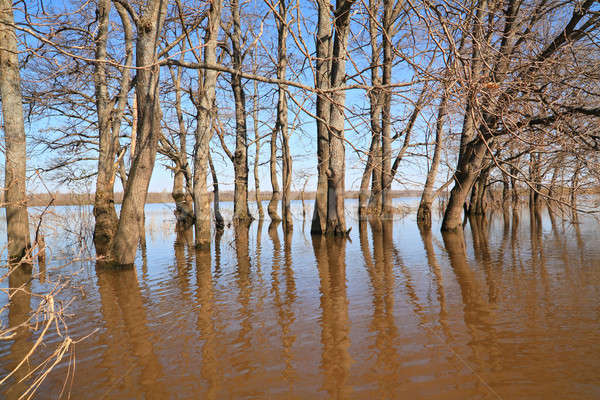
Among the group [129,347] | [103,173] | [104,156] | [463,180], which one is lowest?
[129,347]

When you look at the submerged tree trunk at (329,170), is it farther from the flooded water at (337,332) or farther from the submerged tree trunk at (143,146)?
the submerged tree trunk at (143,146)

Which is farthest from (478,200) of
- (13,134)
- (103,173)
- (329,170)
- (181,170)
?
(13,134)

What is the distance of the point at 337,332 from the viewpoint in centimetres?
377

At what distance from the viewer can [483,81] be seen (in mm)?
3604

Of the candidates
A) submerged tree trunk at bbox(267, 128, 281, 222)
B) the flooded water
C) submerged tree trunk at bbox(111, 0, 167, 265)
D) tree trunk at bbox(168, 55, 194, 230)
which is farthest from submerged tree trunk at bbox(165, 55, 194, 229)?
the flooded water

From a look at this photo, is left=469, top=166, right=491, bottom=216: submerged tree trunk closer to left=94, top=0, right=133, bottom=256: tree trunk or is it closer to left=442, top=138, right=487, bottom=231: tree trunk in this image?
left=442, top=138, right=487, bottom=231: tree trunk

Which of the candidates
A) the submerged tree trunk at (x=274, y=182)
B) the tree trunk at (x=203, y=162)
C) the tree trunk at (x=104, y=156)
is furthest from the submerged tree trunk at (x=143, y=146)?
the submerged tree trunk at (x=274, y=182)

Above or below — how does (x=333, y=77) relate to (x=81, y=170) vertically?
above

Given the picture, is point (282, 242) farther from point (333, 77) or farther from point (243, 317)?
point (243, 317)

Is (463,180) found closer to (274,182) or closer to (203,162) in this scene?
(203,162)

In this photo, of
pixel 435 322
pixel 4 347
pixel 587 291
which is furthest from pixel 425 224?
pixel 4 347

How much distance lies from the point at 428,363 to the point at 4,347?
4027 mm

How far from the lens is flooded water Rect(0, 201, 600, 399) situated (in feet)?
9.03

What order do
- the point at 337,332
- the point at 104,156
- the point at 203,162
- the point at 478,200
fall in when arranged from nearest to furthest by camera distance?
the point at 337,332 → the point at 203,162 → the point at 104,156 → the point at 478,200
